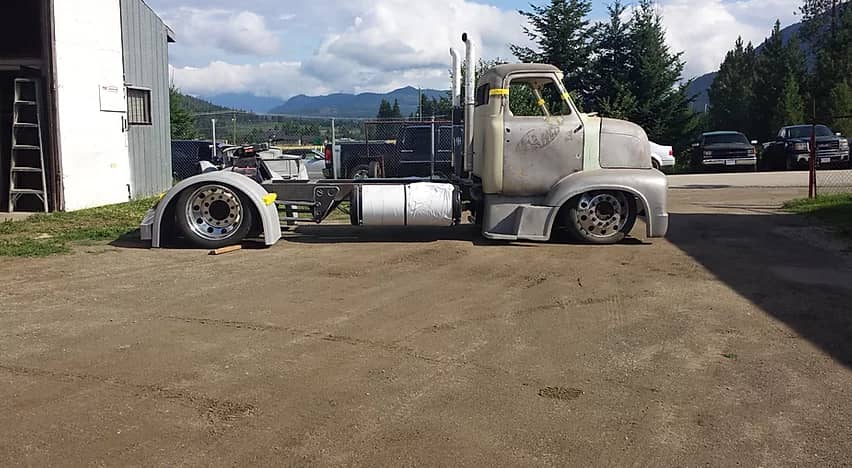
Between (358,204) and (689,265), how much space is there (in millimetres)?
4552

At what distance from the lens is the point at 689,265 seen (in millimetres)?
9930

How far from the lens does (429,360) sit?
20.0ft

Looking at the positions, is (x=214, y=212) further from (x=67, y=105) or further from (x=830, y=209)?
(x=830, y=209)

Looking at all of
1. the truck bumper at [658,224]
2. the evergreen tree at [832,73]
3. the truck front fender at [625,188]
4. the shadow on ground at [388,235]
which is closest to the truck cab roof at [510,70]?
the truck front fender at [625,188]

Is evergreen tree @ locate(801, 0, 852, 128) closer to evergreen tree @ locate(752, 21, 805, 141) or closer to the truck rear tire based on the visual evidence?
evergreen tree @ locate(752, 21, 805, 141)

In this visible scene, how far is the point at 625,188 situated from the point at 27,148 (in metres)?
11.1

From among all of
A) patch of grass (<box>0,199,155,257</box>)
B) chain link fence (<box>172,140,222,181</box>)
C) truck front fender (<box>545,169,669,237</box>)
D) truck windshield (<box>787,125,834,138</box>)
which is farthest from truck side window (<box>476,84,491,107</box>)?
truck windshield (<box>787,125,834,138</box>)

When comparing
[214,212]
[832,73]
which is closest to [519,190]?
[214,212]

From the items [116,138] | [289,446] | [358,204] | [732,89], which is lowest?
[289,446]

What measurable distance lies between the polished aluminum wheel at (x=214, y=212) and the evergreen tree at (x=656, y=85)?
85.8ft

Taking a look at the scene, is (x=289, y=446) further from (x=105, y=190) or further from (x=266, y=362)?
(x=105, y=190)

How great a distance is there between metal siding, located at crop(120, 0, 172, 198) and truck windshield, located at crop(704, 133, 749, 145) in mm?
19338

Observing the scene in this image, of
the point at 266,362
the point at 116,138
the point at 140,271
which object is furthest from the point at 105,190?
the point at 266,362

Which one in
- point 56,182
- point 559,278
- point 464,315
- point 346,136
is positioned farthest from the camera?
point 346,136
